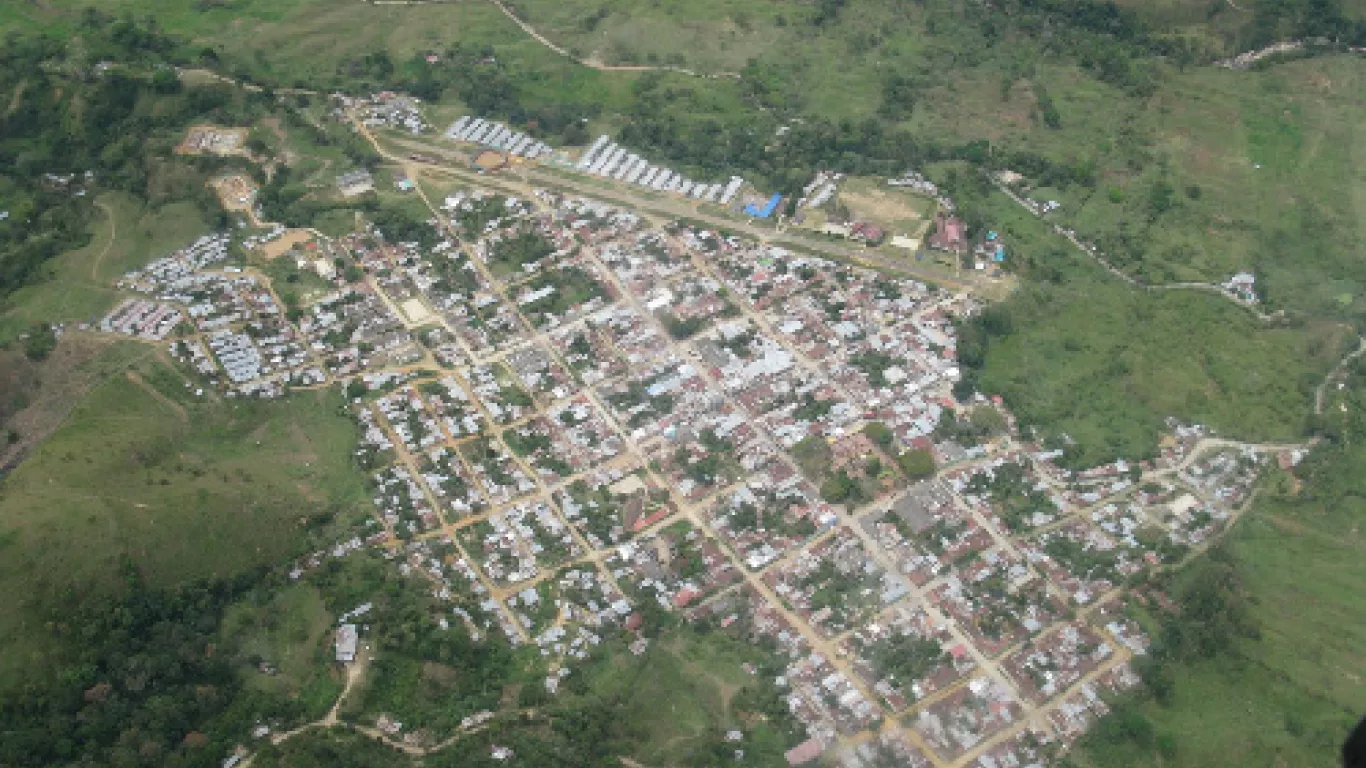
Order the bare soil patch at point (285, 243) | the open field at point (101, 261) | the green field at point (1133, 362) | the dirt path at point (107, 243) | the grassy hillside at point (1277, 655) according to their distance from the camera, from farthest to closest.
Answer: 1. the bare soil patch at point (285, 243)
2. the dirt path at point (107, 243)
3. the open field at point (101, 261)
4. the green field at point (1133, 362)
5. the grassy hillside at point (1277, 655)

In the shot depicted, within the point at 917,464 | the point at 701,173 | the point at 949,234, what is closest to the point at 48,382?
the point at 701,173

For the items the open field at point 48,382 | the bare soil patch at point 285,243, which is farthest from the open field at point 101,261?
the bare soil patch at point 285,243

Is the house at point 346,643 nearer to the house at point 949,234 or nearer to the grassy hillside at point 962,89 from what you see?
the grassy hillside at point 962,89

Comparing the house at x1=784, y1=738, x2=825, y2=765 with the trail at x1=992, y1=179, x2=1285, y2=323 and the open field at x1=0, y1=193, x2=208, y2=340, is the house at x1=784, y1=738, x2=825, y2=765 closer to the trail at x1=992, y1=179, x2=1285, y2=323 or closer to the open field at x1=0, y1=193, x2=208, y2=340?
the trail at x1=992, y1=179, x2=1285, y2=323

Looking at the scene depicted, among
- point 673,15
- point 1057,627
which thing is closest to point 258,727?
point 1057,627

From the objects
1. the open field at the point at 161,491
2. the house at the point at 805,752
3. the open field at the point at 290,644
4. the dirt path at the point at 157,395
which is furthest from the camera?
the dirt path at the point at 157,395

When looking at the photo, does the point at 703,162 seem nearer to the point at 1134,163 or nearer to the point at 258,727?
the point at 1134,163
